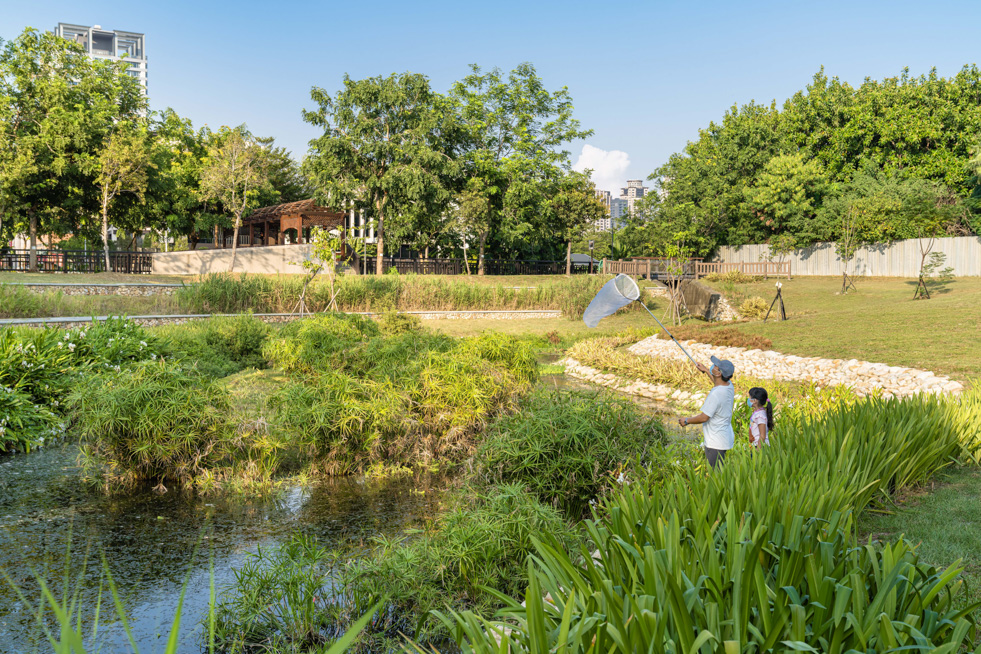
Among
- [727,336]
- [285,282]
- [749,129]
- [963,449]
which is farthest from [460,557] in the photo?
[749,129]

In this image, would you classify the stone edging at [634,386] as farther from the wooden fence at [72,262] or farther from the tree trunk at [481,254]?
the wooden fence at [72,262]

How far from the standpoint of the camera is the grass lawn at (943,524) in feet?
14.9

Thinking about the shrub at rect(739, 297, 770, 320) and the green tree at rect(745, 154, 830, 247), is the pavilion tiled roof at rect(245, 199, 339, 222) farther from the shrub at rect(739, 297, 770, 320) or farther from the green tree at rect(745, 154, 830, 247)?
the green tree at rect(745, 154, 830, 247)

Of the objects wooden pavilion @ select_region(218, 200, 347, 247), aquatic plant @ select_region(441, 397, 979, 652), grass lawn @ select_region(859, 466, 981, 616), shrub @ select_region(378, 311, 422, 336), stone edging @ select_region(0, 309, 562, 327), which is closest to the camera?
aquatic plant @ select_region(441, 397, 979, 652)

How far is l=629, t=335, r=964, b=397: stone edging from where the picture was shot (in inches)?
456

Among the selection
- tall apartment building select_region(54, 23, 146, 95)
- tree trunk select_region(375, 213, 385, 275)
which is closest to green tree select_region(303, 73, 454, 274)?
tree trunk select_region(375, 213, 385, 275)

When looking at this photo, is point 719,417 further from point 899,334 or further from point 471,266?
point 471,266

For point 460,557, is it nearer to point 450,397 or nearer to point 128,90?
point 450,397

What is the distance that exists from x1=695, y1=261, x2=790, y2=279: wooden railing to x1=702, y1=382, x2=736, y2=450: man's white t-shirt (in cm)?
3506

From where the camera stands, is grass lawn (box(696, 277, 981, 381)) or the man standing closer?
the man standing

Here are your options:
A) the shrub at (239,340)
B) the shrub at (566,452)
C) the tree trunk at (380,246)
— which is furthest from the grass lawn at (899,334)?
the tree trunk at (380,246)

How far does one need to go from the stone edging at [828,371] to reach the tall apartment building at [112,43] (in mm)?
187310

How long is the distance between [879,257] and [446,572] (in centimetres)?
4188

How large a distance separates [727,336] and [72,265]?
28.6 m
